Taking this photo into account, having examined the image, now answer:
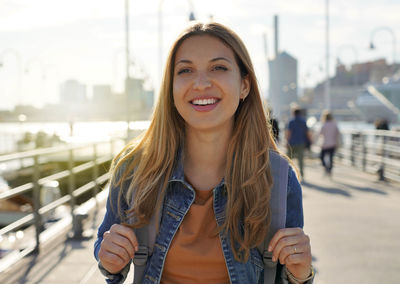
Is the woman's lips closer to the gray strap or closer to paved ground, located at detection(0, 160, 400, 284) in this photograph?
the gray strap

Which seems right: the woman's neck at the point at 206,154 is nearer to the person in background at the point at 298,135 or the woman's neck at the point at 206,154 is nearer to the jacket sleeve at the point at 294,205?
the jacket sleeve at the point at 294,205

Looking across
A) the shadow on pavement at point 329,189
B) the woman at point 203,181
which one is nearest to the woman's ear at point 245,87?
the woman at point 203,181

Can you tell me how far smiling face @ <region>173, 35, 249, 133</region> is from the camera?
6.63ft

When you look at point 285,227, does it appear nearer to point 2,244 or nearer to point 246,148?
point 246,148

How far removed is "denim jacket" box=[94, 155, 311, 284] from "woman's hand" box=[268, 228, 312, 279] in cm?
13

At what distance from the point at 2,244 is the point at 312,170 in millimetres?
8386

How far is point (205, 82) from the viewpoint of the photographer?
6.57 ft

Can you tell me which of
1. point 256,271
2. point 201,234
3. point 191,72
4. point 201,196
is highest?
point 191,72

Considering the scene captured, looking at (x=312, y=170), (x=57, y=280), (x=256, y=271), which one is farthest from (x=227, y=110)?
(x=312, y=170)

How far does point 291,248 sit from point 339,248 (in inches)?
170

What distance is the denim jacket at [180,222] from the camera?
6.13 ft

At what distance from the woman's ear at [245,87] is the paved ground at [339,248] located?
274 cm

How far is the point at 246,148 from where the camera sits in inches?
81.3

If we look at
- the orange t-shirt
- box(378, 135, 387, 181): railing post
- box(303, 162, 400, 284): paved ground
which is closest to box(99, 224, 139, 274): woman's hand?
the orange t-shirt
